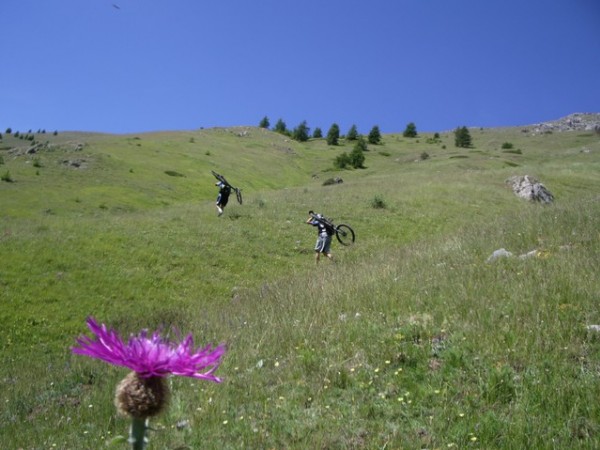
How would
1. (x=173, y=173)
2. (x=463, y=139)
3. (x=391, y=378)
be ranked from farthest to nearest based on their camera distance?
1. (x=463, y=139)
2. (x=173, y=173)
3. (x=391, y=378)

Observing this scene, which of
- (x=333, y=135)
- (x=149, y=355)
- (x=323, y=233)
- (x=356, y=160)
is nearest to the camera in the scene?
(x=149, y=355)

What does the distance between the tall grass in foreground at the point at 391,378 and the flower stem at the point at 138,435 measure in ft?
3.96

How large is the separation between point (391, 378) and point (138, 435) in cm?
363

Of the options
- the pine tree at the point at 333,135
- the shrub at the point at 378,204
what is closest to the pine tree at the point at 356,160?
the pine tree at the point at 333,135

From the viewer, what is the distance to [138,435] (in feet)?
5.42

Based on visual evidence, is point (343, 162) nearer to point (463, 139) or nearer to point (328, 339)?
point (463, 139)

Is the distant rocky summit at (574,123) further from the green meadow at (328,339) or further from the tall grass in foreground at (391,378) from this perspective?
the tall grass in foreground at (391,378)

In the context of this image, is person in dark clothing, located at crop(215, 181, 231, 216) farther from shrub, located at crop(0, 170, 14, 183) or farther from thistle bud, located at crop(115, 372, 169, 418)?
thistle bud, located at crop(115, 372, 169, 418)

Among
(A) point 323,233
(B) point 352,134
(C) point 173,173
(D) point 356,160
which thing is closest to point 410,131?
(B) point 352,134

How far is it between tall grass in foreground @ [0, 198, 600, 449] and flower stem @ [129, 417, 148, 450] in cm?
121

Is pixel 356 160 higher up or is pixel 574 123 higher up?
pixel 574 123

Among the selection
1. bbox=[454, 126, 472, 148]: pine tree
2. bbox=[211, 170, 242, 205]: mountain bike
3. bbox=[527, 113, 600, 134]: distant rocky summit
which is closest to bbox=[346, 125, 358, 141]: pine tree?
bbox=[454, 126, 472, 148]: pine tree

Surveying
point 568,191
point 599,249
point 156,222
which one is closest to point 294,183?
point 568,191

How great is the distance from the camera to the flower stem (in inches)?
62.6
